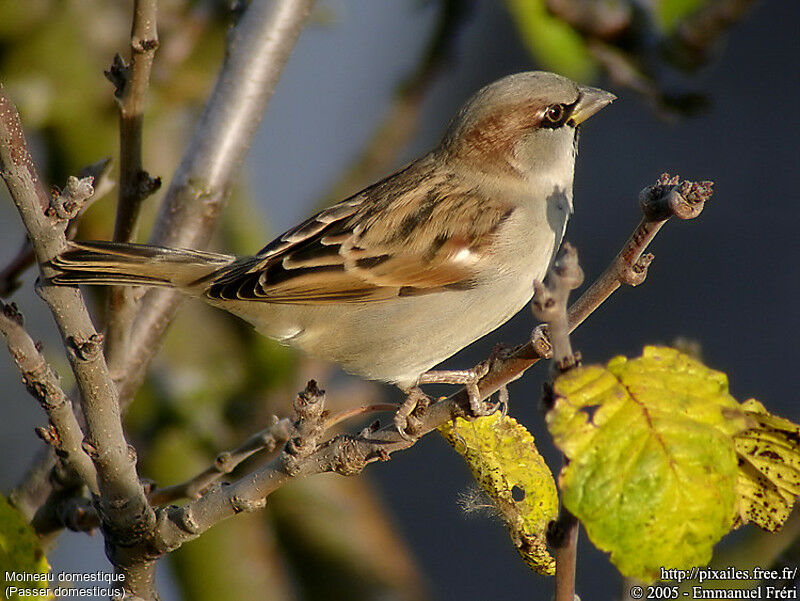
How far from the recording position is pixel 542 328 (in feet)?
5.41

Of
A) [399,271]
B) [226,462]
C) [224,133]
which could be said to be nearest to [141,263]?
[224,133]

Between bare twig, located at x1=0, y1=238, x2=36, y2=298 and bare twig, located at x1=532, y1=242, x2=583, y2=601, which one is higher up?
bare twig, located at x1=0, y1=238, x2=36, y2=298

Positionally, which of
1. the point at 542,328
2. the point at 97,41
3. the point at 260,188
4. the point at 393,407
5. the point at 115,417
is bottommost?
the point at 115,417

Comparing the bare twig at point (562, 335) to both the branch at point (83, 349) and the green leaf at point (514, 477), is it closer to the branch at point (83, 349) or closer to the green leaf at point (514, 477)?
the green leaf at point (514, 477)

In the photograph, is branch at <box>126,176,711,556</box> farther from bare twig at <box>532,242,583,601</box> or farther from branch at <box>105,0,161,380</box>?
branch at <box>105,0,161,380</box>

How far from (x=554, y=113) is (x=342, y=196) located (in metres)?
1.39

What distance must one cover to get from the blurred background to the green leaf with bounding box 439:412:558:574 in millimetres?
179

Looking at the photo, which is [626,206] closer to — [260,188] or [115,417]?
[260,188]

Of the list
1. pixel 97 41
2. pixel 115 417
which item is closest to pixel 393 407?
pixel 115 417

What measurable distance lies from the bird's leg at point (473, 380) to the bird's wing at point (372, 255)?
0.38m

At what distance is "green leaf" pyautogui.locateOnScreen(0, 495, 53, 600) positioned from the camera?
1725 millimetres

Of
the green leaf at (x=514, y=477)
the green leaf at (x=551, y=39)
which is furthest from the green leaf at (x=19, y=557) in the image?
the green leaf at (x=551, y=39)

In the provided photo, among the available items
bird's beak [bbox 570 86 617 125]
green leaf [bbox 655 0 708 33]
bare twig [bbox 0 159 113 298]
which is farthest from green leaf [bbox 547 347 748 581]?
green leaf [bbox 655 0 708 33]

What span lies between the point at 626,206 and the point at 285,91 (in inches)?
114
